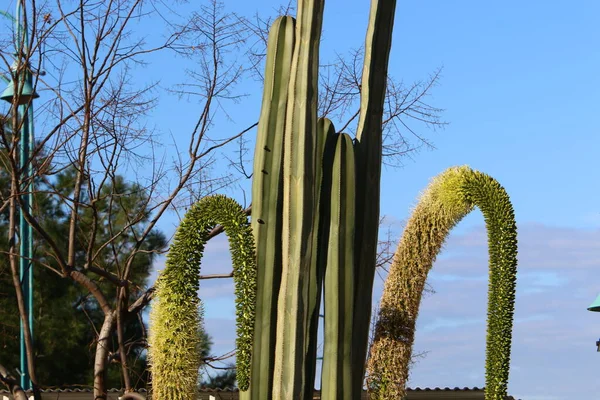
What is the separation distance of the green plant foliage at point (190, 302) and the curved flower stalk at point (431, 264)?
1064mm

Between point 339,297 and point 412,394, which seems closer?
point 339,297

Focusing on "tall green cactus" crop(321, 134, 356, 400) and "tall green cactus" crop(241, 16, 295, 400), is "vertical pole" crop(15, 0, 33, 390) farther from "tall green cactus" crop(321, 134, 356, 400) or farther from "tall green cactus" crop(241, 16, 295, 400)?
"tall green cactus" crop(321, 134, 356, 400)

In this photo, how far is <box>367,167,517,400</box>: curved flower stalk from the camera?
5137 millimetres

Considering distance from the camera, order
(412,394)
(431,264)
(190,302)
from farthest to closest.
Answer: (412,394), (431,264), (190,302)

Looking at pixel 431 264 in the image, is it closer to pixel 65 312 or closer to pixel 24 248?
pixel 24 248

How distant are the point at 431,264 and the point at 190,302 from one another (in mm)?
1577

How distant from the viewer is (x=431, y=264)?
5.38m

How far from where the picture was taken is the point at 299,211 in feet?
15.6

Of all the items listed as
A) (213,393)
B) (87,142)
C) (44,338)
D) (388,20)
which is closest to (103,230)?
(44,338)

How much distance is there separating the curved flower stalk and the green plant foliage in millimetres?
1064

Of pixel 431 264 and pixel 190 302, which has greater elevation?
pixel 431 264

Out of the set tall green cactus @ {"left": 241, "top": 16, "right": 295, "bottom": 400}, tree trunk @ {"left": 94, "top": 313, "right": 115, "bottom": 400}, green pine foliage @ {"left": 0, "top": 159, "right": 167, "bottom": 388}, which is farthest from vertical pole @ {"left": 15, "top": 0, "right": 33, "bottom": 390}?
green pine foliage @ {"left": 0, "top": 159, "right": 167, "bottom": 388}

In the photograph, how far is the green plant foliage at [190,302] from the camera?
175 inches

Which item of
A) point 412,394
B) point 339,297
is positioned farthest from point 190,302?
point 412,394
